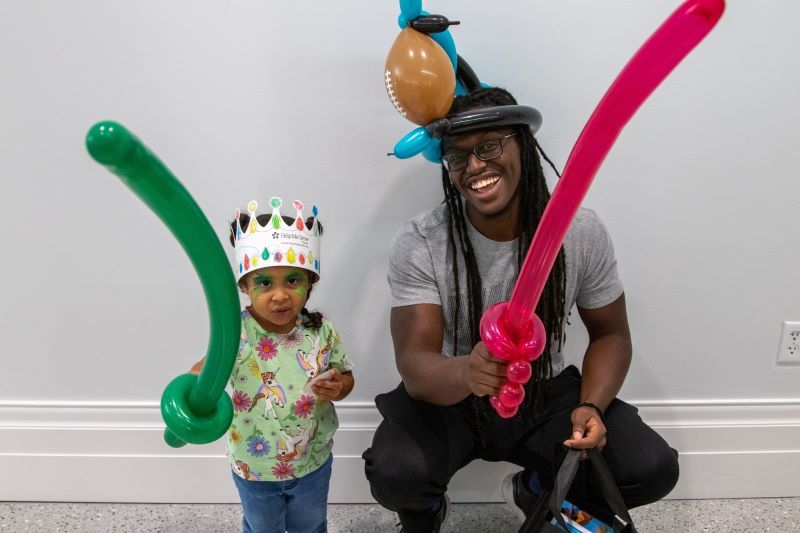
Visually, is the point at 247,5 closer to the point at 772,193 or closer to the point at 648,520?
the point at 772,193

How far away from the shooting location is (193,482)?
4.73 ft

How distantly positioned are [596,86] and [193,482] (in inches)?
48.7

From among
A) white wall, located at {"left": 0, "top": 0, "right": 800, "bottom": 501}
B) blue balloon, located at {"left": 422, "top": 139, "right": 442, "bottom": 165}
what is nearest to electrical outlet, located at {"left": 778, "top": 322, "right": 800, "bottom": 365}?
white wall, located at {"left": 0, "top": 0, "right": 800, "bottom": 501}

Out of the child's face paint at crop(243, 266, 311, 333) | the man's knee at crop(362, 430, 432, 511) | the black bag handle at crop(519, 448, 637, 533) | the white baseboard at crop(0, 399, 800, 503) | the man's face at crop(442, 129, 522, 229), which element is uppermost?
the man's face at crop(442, 129, 522, 229)

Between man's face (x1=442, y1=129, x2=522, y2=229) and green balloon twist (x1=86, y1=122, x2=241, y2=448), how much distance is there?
19.8 inches

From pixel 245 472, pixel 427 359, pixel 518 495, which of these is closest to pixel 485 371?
pixel 427 359

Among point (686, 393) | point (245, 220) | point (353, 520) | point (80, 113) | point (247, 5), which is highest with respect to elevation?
point (247, 5)

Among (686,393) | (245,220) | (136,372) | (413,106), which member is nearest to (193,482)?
(136,372)

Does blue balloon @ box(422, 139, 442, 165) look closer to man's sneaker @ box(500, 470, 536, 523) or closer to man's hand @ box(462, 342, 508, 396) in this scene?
man's hand @ box(462, 342, 508, 396)

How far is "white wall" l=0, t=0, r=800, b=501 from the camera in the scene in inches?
48.1

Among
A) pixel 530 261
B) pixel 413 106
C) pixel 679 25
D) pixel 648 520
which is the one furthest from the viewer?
pixel 648 520

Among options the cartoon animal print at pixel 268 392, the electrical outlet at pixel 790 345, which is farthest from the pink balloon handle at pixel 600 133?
the electrical outlet at pixel 790 345

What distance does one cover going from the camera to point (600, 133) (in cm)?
58

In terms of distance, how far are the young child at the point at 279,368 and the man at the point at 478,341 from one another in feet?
0.46
